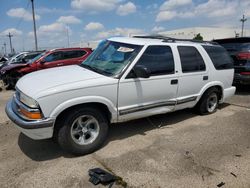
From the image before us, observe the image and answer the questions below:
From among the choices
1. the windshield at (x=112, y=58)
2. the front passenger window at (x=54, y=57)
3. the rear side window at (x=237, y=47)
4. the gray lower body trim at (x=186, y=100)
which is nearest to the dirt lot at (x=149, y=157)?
the gray lower body trim at (x=186, y=100)

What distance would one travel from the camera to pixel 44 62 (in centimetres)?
1002

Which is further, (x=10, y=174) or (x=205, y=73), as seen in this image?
(x=205, y=73)

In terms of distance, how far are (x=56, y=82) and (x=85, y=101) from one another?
1.72 feet

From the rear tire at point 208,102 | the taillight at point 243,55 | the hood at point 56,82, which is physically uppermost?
the taillight at point 243,55

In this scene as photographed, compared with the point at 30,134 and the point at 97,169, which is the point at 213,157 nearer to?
the point at 97,169

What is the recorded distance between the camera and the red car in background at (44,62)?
9.90 meters

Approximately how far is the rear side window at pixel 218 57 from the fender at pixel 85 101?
2866mm

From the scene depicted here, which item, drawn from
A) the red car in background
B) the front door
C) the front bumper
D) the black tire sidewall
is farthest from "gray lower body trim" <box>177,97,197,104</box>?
the red car in background

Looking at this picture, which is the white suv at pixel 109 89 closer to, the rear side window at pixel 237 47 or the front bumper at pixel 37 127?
the front bumper at pixel 37 127

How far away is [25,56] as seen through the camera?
46.4 ft

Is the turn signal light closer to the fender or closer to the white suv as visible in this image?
the white suv

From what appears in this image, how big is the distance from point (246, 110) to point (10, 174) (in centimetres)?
566

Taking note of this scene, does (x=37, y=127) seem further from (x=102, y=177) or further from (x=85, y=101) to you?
(x=102, y=177)

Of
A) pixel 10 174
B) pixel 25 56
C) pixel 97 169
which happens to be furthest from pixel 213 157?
pixel 25 56
